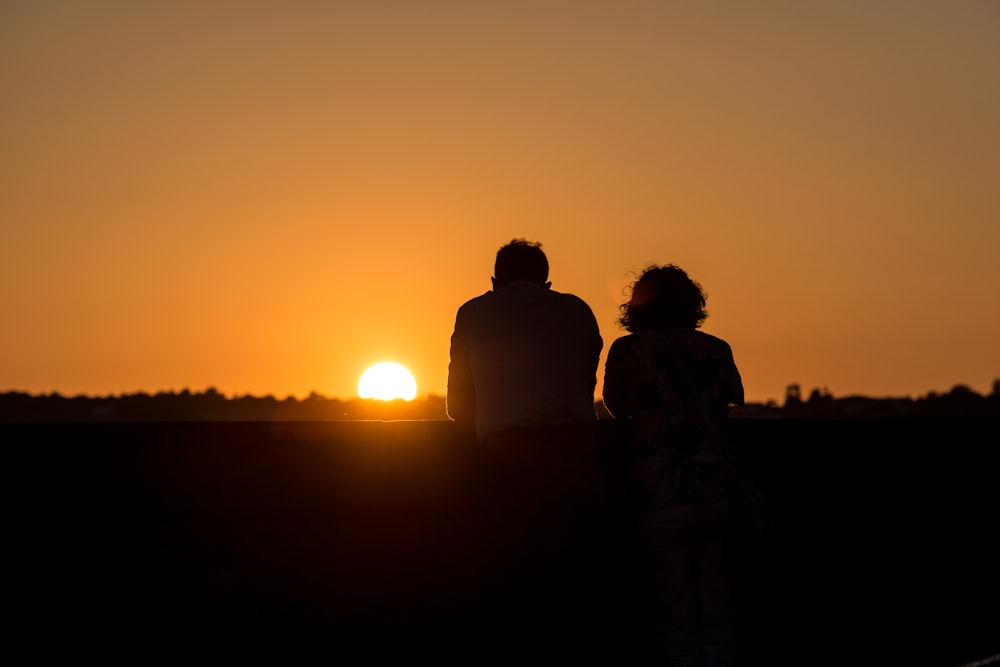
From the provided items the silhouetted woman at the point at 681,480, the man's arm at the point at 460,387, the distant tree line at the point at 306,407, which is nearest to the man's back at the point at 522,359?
the man's arm at the point at 460,387

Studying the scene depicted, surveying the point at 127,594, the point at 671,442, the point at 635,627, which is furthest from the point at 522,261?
the point at 127,594

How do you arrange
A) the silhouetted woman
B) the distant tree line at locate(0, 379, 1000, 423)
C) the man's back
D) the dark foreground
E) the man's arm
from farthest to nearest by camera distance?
the distant tree line at locate(0, 379, 1000, 423), the man's arm, the man's back, the silhouetted woman, the dark foreground

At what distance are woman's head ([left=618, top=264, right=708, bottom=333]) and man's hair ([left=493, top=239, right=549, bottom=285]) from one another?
0.50m

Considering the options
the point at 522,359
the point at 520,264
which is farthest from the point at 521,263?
the point at 522,359

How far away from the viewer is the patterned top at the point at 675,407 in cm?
571

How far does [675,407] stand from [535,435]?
0.61 m

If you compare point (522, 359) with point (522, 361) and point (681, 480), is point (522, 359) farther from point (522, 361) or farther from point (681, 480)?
point (681, 480)

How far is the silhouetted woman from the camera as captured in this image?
5715 mm

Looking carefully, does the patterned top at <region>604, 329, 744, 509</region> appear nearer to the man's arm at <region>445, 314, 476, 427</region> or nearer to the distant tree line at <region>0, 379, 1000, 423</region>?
the man's arm at <region>445, 314, 476, 427</region>

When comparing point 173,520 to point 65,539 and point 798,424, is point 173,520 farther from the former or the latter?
point 798,424

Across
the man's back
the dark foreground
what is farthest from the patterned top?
the dark foreground

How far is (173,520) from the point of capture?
5695 mm

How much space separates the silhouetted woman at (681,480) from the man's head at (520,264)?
639 millimetres

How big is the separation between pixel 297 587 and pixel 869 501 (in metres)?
2.80
